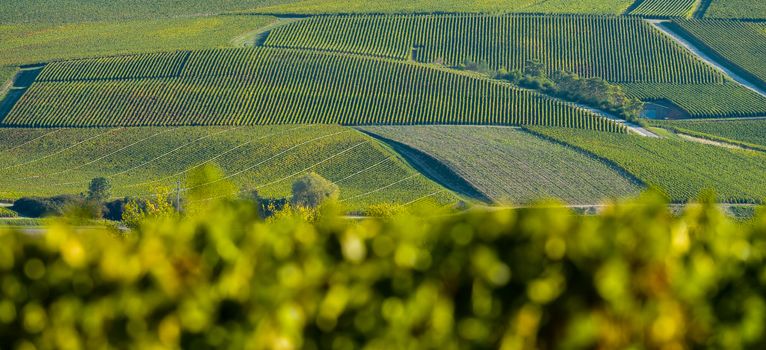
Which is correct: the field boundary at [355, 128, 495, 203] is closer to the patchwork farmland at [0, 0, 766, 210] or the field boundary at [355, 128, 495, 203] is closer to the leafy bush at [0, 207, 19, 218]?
the patchwork farmland at [0, 0, 766, 210]

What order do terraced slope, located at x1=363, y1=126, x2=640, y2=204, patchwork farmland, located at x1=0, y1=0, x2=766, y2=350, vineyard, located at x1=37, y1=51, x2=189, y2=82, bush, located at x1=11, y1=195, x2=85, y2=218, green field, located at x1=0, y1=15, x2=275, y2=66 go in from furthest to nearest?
1. green field, located at x1=0, y1=15, x2=275, y2=66
2. vineyard, located at x1=37, y1=51, x2=189, y2=82
3. terraced slope, located at x1=363, y1=126, x2=640, y2=204
4. bush, located at x1=11, y1=195, x2=85, y2=218
5. patchwork farmland, located at x1=0, y1=0, x2=766, y2=350

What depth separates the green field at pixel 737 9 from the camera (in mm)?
114438

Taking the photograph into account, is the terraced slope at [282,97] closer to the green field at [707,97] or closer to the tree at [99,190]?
the green field at [707,97]

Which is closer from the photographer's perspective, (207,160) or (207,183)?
(207,183)

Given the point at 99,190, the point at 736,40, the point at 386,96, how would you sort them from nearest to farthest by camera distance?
the point at 99,190, the point at 386,96, the point at 736,40

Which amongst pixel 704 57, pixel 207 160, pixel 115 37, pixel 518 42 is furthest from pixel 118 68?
pixel 704 57

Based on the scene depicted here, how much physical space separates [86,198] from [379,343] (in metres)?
60.4

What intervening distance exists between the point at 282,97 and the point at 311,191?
88.3 feet

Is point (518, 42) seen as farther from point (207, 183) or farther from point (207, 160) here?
point (207, 183)

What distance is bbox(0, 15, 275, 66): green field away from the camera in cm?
10556

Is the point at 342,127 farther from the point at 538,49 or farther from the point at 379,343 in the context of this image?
the point at 379,343

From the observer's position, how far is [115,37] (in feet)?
369

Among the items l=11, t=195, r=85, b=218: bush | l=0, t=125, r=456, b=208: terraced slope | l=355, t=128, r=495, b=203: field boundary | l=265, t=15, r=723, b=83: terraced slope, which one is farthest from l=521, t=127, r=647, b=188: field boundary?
l=11, t=195, r=85, b=218: bush

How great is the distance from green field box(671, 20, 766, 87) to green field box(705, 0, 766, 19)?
8.22 ft
